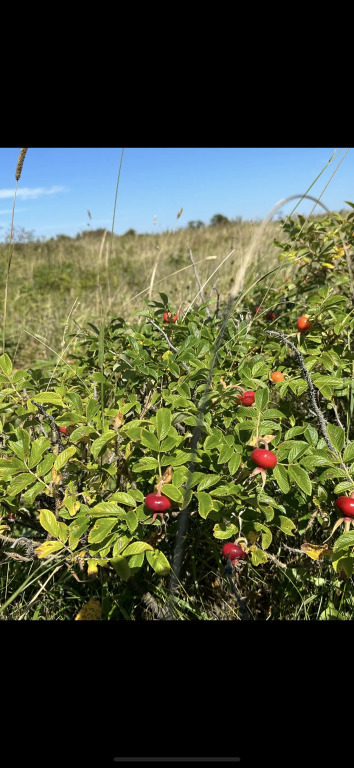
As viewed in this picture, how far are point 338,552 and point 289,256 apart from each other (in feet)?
4.13

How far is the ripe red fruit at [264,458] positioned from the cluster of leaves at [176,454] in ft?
0.10

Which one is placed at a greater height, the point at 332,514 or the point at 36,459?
the point at 36,459

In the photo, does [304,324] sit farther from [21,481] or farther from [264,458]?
[21,481]

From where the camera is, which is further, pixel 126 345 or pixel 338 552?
pixel 126 345

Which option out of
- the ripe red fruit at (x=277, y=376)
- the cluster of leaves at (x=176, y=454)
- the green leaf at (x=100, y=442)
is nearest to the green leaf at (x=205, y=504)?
the cluster of leaves at (x=176, y=454)

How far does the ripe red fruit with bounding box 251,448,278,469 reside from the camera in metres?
0.91

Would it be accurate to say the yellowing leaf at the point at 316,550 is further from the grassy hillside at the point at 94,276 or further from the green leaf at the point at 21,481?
the grassy hillside at the point at 94,276

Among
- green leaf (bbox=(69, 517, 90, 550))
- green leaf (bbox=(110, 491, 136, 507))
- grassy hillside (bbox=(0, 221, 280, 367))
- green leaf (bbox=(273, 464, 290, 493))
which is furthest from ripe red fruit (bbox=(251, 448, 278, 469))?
grassy hillside (bbox=(0, 221, 280, 367))

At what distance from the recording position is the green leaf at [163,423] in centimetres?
97
